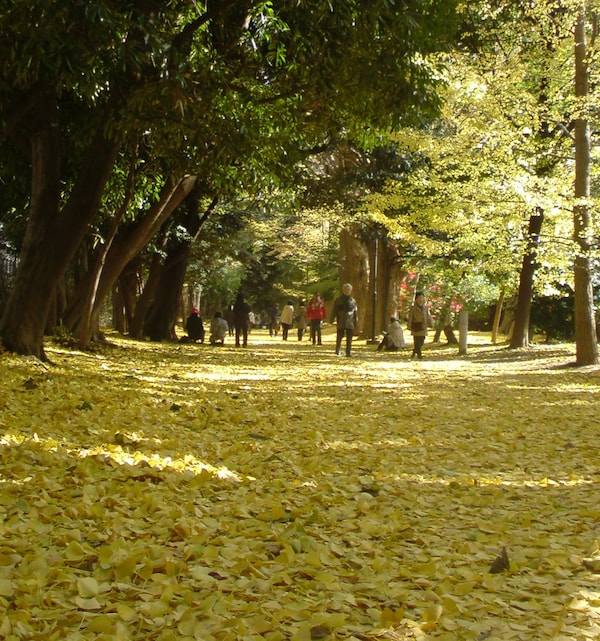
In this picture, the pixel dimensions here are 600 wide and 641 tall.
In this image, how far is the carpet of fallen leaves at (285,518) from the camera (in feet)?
9.92

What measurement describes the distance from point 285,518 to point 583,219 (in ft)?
42.2

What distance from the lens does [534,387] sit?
13312 millimetres

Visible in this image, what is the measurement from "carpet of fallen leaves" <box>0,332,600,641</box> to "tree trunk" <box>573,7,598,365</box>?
5599mm

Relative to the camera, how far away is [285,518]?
15.2ft

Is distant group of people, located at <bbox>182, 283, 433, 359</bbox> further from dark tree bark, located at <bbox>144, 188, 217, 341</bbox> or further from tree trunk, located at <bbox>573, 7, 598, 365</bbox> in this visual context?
tree trunk, located at <bbox>573, 7, 598, 365</bbox>

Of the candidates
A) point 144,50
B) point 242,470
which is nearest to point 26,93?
point 144,50

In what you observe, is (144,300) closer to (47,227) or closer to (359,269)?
(359,269)

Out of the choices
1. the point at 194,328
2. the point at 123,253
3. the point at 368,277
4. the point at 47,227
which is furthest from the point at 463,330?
the point at 47,227

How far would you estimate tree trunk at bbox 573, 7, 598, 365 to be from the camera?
1536cm

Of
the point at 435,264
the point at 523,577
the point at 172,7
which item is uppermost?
the point at 172,7

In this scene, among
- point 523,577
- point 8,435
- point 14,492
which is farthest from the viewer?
point 8,435

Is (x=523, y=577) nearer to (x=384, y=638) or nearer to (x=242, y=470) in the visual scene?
(x=384, y=638)

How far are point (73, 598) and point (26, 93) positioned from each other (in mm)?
9244

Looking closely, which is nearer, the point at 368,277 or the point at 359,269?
the point at 359,269
